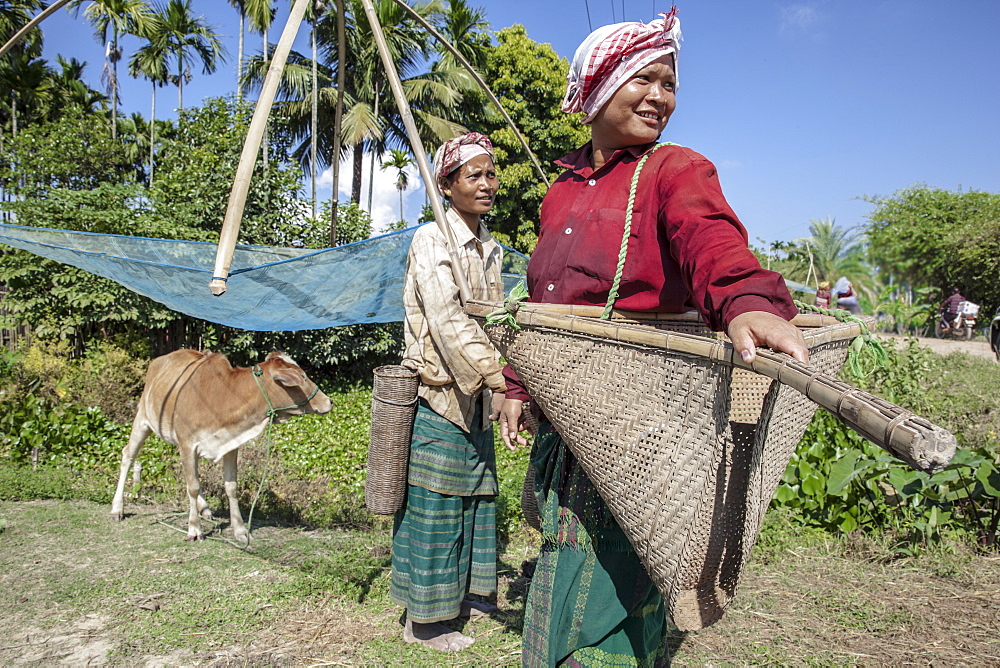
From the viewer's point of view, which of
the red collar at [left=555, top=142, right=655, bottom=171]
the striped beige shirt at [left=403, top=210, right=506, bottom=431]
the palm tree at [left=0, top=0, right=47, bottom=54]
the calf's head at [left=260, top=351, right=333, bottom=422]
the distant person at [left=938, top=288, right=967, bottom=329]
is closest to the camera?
the red collar at [left=555, top=142, right=655, bottom=171]

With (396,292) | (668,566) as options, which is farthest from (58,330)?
(668,566)

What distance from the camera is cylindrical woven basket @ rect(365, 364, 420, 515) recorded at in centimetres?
274

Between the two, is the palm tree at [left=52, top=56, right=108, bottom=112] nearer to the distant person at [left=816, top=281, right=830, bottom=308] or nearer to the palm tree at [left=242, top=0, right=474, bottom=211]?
the palm tree at [left=242, top=0, right=474, bottom=211]

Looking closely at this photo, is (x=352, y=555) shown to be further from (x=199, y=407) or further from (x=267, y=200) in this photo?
(x=267, y=200)

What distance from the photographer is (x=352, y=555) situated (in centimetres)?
376

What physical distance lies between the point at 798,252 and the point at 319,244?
21918 mm

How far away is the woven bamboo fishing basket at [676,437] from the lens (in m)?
1.23

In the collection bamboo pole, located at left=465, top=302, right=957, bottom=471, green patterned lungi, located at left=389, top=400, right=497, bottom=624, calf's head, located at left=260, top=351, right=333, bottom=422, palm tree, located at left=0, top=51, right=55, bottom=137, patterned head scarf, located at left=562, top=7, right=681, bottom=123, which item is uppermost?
palm tree, located at left=0, top=51, right=55, bottom=137

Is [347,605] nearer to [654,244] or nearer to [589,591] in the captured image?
[589,591]

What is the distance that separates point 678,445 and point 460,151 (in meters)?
2.00

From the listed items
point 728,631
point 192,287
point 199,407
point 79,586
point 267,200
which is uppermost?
point 267,200

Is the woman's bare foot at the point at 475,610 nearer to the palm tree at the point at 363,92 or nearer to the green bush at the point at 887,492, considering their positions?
the green bush at the point at 887,492

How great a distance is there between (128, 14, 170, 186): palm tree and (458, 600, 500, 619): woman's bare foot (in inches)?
852

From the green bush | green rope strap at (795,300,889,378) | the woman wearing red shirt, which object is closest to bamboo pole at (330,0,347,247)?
the woman wearing red shirt
